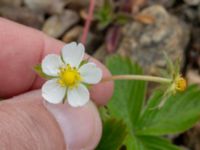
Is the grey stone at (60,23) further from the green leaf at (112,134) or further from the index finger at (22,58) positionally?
the green leaf at (112,134)

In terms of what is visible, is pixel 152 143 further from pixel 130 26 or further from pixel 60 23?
pixel 60 23

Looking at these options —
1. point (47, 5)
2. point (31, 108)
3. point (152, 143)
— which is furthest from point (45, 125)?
point (47, 5)

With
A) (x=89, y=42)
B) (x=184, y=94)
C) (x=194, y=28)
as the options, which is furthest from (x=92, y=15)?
(x=184, y=94)

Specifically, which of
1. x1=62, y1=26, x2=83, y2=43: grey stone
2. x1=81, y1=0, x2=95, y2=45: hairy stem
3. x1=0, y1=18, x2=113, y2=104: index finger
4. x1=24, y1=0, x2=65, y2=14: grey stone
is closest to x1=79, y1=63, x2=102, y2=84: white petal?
x1=0, y1=18, x2=113, y2=104: index finger

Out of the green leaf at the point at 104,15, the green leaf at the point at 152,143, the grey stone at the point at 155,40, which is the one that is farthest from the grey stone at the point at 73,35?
the green leaf at the point at 152,143

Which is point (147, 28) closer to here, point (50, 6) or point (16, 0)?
point (50, 6)
